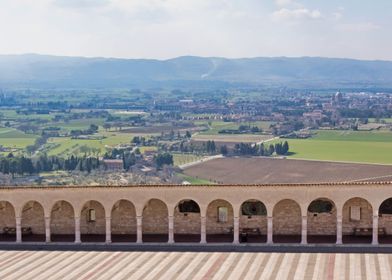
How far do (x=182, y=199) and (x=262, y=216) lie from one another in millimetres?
4546

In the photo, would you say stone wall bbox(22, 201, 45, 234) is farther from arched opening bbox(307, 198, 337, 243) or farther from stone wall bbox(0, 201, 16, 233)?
arched opening bbox(307, 198, 337, 243)

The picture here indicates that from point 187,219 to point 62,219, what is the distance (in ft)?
23.3

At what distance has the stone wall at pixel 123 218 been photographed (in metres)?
36.3

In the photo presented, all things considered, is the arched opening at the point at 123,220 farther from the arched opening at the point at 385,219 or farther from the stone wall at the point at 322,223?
the arched opening at the point at 385,219

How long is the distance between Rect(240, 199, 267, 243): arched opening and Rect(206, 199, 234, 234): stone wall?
65cm

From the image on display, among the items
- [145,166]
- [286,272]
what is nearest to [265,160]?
[145,166]

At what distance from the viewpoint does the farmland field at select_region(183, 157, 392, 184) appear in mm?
80125

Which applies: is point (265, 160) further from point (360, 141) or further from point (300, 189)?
point (300, 189)

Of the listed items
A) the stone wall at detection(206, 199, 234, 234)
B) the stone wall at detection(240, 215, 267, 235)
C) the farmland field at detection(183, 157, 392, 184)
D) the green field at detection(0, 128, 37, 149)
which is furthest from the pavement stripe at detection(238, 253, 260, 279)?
the green field at detection(0, 128, 37, 149)

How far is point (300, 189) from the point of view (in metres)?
33.2

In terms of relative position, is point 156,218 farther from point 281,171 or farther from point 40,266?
point 281,171

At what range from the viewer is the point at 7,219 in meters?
37.2

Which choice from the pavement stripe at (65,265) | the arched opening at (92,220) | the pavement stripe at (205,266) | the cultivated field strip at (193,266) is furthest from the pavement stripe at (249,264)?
the arched opening at (92,220)

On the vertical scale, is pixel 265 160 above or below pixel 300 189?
below
